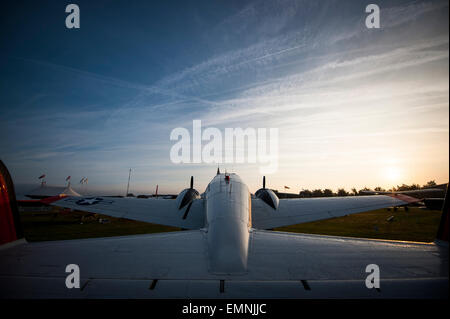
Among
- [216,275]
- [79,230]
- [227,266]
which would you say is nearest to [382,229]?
[227,266]

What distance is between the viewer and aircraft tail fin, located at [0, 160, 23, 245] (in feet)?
9.04

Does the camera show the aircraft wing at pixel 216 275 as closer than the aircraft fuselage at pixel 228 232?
Yes

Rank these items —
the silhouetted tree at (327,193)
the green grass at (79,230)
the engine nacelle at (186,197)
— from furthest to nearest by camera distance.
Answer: the silhouetted tree at (327,193), the green grass at (79,230), the engine nacelle at (186,197)

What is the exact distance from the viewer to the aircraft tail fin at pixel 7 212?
9.04 ft

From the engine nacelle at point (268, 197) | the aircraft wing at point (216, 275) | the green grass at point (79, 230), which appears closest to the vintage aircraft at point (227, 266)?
the aircraft wing at point (216, 275)

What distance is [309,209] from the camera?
27.5ft

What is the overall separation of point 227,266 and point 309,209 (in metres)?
7.13

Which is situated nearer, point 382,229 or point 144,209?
point 144,209

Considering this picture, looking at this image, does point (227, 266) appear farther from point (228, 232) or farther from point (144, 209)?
point (144, 209)

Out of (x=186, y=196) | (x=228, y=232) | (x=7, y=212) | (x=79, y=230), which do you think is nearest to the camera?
(x=7, y=212)

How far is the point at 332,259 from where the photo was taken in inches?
87.9

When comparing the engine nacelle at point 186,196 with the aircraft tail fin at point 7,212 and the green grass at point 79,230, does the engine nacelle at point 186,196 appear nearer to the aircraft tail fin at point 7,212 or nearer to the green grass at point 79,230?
the green grass at point 79,230
